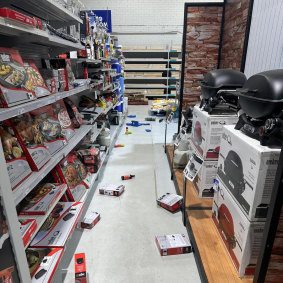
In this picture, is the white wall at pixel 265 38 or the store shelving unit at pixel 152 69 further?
the store shelving unit at pixel 152 69

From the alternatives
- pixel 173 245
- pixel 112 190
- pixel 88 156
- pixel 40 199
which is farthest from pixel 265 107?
pixel 88 156

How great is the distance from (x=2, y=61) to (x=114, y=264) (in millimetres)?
1623

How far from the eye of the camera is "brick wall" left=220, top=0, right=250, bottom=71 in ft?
9.14

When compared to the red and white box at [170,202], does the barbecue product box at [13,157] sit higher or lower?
higher

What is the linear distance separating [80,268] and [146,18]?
1004cm

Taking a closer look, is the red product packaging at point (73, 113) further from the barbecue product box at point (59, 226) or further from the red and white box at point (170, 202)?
the red and white box at point (170, 202)

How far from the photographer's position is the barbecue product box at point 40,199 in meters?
1.49

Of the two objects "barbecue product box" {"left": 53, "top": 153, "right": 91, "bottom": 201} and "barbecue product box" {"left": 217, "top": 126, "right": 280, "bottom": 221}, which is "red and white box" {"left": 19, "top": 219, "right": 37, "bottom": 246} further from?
"barbecue product box" {"left": 217, "top": 126, "right": 280, "bottom": 221}

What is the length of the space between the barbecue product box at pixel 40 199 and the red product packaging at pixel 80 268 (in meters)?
0.48

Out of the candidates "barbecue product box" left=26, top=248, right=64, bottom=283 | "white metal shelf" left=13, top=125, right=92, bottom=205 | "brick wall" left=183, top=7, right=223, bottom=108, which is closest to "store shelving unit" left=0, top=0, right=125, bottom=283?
"white metal shelf" left=13, top=125, right=92, bottom=205

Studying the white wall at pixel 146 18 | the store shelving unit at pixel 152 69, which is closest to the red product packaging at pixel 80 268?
the store shelving unit at pixel 152 69

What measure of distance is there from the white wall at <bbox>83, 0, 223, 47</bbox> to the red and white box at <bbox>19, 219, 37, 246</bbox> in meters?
9.70

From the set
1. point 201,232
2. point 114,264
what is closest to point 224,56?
point 201,232

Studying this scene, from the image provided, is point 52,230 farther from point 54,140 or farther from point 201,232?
point 201,232
